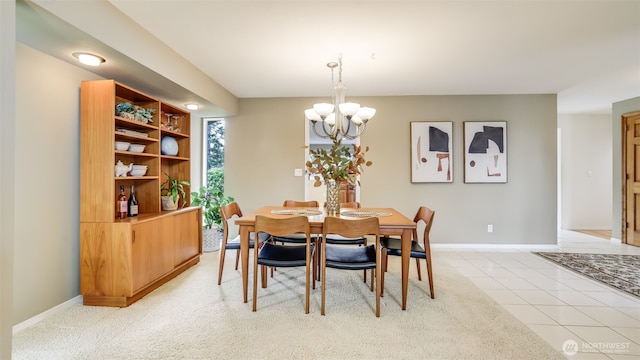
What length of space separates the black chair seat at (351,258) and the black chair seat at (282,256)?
225 millimetres

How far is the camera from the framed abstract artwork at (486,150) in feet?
13.8

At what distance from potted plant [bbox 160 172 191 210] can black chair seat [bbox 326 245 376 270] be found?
188 centimetres

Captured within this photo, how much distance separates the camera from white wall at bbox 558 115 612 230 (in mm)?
5574

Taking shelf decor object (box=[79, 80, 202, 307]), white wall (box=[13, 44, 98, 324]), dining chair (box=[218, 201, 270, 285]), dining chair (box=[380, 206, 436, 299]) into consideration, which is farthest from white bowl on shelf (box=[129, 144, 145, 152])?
dining chair (box=[380, 206, 436, 299])

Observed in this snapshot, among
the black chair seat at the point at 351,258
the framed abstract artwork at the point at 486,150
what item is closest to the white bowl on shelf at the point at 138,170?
the black chair seat at the point at 351,258

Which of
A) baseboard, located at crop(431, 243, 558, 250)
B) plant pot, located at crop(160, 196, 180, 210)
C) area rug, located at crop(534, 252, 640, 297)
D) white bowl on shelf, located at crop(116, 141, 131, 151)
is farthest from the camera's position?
baseboard, located at crop(431, 243, 558, 250)

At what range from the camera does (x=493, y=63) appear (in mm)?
3057

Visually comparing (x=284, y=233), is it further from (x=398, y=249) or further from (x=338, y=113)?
(x=338, y=113)

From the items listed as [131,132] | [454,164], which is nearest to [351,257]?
[131,132]

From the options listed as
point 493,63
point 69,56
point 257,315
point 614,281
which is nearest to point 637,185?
point 614,281

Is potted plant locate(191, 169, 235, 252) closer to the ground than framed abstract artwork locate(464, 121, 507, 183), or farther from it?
closer to the ground

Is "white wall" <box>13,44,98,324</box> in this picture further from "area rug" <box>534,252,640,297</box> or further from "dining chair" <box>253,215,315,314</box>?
"area rug" <box>534,252,640,297</box>

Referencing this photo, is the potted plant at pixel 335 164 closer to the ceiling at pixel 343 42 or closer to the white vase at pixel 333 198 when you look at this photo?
the white vase at pixel 333 198

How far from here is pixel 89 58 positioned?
2135 millimetres
